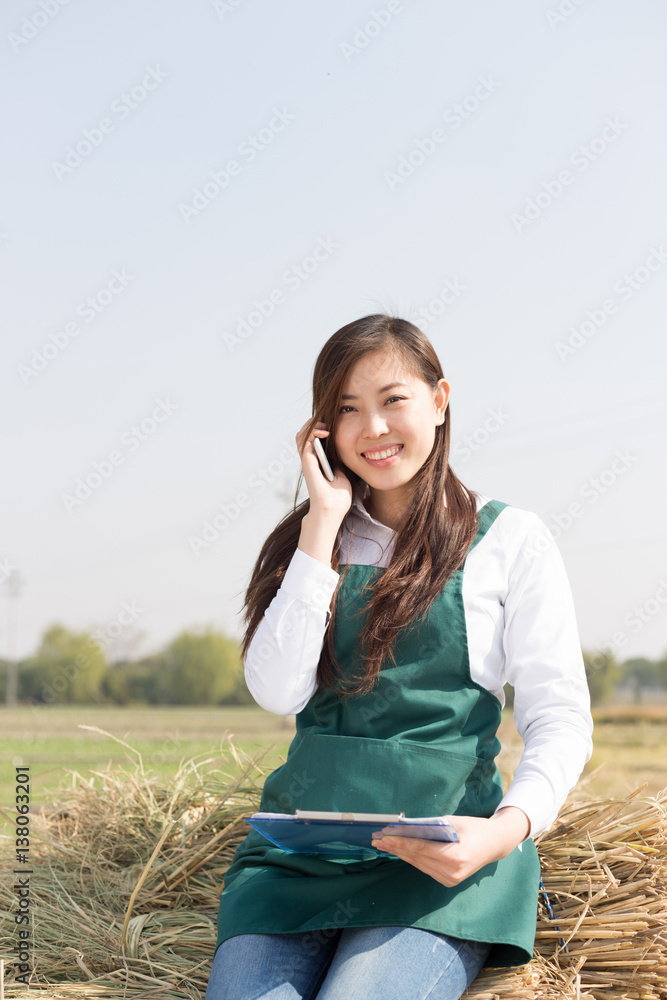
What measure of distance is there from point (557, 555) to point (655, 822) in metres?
0.92

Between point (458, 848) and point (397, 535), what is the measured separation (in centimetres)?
81

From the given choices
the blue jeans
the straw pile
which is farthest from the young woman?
the straw pile

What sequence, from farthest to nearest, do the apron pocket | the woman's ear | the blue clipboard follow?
the woman's ear
the apron pocket
the blue clipboard

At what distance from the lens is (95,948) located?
2.33m

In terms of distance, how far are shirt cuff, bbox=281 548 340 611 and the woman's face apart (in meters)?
0.28

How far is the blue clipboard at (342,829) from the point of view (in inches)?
58.2

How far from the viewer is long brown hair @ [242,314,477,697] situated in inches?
75.7

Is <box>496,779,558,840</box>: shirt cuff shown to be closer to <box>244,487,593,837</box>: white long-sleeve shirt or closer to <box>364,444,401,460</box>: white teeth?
<box>244,487,593,837</box>: white long-sleeve shirt

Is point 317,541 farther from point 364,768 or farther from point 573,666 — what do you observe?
point 573,666

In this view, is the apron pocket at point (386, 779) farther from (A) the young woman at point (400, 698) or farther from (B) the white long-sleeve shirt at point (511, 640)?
(B) the white long-sleeve shirt at point (511, 640)

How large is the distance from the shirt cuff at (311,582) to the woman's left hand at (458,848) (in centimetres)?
55

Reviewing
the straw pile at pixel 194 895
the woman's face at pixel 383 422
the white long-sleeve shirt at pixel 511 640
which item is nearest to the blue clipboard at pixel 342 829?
the white long-sleeve shirt at pixel 511 640

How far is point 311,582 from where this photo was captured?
6.33 ft

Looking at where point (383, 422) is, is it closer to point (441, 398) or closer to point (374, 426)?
point (374, 426)
